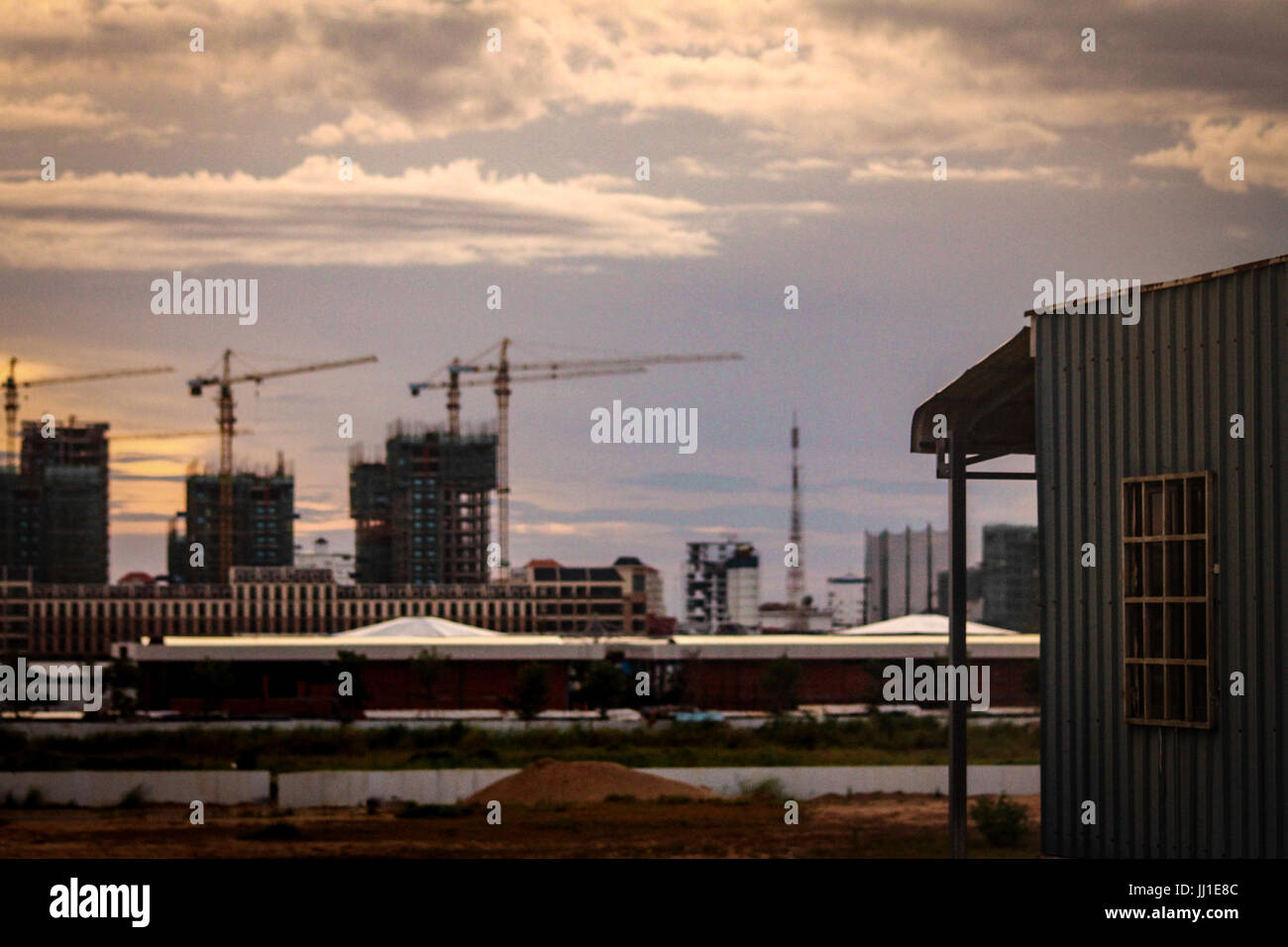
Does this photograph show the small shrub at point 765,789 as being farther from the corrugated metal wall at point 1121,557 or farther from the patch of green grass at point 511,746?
the corrugated metal wall at point 1121,557

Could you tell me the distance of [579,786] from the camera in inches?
1487

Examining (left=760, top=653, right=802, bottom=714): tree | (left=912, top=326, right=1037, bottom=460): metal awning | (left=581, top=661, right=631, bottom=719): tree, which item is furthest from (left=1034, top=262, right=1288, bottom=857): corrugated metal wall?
(left=760, top=653, right=802, bottom=714): tree

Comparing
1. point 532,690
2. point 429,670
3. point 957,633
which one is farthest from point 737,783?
point 429,670

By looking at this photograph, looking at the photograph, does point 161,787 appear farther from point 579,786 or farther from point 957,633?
point 957,633

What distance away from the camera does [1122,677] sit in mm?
14555

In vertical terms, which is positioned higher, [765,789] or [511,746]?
[765,789]

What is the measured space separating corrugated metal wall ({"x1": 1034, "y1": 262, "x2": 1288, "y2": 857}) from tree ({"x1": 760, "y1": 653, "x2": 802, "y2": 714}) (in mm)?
63882

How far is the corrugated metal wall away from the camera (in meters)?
13.2

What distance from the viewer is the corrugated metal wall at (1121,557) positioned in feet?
43.2

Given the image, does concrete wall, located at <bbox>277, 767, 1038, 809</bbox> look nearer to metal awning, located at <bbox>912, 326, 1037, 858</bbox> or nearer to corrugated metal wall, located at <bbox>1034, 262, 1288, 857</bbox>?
metal awning, located at <bbox>912, 326, 1037, 858</bbox>

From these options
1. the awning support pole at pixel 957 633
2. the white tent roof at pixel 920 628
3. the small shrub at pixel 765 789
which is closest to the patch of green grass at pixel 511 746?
the small shrub at pixel 765 789

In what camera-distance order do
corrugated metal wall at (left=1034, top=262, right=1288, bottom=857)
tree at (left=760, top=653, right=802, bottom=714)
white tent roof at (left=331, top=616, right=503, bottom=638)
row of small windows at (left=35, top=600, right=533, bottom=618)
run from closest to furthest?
corrugated metal wall at (left=1034, top=262, right=1288, bottom=857), tree at (left=760, top=653, right=802, bottom=714), white tent roof at (left=331, top=616, right=503, bottom=638), row of small windows at (left=35, top=600, right=533, bottom=618)

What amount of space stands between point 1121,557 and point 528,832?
63.6 feet
